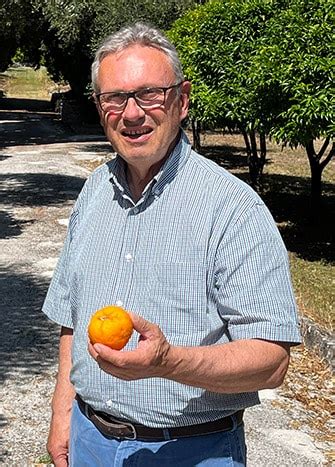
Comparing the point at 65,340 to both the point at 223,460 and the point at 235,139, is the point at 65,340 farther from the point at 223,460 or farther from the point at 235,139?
the point at 235,139

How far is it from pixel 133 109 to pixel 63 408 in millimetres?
1028

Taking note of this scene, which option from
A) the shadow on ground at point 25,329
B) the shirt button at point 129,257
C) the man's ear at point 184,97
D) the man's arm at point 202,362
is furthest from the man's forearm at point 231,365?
the shadow on ground at point 25,329

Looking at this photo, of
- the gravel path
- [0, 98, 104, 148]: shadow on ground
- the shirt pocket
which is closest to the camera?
the shirt pocket

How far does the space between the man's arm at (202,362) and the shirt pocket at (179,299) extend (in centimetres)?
19

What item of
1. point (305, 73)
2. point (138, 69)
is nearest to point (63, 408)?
point (138, 69)

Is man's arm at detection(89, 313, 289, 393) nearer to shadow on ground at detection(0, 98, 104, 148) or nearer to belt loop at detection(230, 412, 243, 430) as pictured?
belt loop at detection(230, 412, 243, 430)

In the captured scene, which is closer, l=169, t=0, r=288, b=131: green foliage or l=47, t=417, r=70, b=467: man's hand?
l=47, t=417, r=70, b=467: man's hand

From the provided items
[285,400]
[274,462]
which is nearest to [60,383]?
[274,462]

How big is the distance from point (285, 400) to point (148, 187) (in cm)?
355

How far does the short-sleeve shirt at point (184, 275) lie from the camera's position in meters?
2.07

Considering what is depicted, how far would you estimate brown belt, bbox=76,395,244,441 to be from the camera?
2.22 m

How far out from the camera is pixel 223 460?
225 centimetres

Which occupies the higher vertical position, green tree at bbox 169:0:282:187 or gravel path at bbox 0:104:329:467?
green tree at bbox 169:0:282:187

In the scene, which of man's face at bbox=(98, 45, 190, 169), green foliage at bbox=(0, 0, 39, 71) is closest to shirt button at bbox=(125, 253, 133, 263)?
man's face at bbox=(98, 45, 190, 169)
